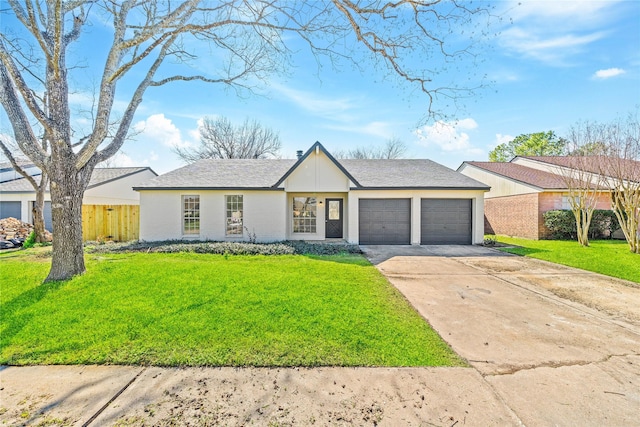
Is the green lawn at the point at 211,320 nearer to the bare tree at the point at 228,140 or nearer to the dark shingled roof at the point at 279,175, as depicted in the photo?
the dark shingled roof at the point at 279,175

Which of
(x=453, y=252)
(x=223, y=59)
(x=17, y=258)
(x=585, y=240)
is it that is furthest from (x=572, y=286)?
(x=17, y=258)

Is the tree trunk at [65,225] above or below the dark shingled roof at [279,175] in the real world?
below

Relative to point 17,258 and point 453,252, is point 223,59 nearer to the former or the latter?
point 17,258

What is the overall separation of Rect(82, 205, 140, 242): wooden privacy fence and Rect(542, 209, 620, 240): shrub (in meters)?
22.4

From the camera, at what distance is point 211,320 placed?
4.64m

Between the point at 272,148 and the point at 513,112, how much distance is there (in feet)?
84.7

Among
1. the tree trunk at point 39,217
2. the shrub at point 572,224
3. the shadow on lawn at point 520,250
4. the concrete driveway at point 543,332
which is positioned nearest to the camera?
the concrete driveway at point 543,332

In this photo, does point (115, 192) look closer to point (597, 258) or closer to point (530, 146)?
point (597, 258)

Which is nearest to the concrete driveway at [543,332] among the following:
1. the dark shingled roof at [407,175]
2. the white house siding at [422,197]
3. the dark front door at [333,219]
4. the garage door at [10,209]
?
the white house siding at [422,197]

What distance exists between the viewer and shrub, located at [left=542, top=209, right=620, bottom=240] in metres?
15.7

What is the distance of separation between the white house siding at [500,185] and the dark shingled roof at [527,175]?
263 mm

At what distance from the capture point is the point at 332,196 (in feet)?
48.8

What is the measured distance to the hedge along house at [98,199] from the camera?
14.6 metres

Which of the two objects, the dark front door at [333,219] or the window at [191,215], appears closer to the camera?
the window at [191,215]
